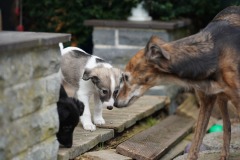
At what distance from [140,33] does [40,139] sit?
3985mm

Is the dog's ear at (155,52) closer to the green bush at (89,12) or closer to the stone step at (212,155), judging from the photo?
the stone step at (212,155)

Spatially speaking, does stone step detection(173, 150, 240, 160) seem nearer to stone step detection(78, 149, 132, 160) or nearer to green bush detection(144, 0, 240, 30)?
stone step detection(78, 149, 132, 160)

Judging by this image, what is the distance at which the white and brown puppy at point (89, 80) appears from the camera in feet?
17.9

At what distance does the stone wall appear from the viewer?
154 inches

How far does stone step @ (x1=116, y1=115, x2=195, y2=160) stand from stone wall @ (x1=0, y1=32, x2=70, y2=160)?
1.08 metres

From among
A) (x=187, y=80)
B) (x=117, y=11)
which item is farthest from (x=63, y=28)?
(x=187, y=80)

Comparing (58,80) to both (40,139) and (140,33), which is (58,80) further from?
(140,33)

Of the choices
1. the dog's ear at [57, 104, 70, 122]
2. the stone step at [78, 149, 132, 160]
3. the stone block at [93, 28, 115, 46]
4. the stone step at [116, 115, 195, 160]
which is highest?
the stone block at [93, 28, 115, 46]

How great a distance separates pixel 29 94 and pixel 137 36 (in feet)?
13.5

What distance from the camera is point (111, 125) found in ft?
19.5

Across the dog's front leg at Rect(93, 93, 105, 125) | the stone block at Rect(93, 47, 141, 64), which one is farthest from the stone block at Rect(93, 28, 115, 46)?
the dog's front leg at Rect(93, 93, 105, 125)

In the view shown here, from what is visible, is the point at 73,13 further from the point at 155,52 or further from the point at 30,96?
the point at 30,96

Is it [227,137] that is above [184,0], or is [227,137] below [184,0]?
below

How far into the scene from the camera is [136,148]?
18.3 ft
